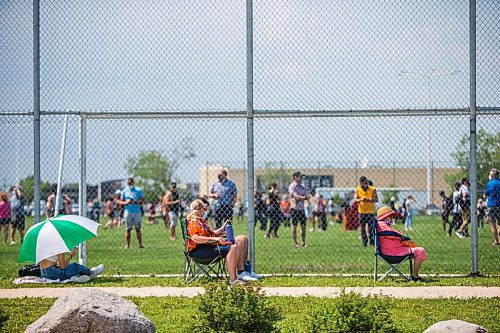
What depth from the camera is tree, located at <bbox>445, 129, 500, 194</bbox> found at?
12141mm

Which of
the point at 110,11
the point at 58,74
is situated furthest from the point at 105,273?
the point at 110,11

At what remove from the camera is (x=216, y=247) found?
1084 cm

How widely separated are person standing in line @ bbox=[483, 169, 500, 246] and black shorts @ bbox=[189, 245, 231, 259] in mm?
7323

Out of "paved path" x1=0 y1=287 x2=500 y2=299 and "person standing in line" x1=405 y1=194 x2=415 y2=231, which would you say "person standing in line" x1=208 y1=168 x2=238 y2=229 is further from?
"person standing in line" x1=405 y1=194 x2=415 y2=231

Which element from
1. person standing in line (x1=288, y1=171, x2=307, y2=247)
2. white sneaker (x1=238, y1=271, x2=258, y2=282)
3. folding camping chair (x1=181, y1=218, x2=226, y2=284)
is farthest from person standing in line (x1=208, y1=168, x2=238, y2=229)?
person standing in line (x1=288, y1=171, x2=307, y2=247)

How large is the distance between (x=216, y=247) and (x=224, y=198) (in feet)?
10.4

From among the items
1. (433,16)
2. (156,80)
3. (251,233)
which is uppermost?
(433,16)

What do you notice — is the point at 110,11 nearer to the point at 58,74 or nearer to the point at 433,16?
the point at 58,74

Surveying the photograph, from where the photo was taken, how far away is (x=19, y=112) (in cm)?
1165

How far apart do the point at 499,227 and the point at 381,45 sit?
29.0ft

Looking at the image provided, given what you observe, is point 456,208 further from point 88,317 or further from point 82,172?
point 88,317

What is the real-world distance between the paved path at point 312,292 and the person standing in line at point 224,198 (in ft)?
10.2

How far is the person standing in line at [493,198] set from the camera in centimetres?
1628

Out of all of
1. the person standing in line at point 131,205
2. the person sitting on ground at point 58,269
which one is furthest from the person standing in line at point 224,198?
the person standing in line at point 131,205
